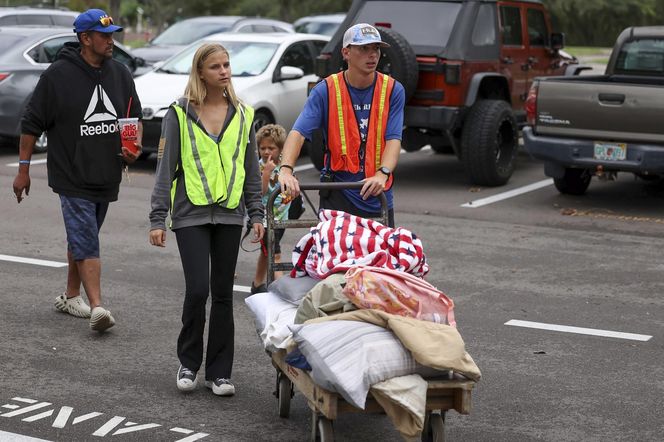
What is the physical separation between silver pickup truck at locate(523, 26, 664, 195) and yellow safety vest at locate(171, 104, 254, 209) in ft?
22.3

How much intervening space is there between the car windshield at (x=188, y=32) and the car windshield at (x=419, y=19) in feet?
35.5

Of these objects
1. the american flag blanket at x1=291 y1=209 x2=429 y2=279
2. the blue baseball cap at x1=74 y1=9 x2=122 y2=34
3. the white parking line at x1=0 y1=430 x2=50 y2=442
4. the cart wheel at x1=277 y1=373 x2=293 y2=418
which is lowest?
the white parking line at x1=0 y1=430 x2=50 y2=442

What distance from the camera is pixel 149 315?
7.91 m

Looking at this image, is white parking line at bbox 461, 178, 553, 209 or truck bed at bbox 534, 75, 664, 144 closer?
truck bed at bbox 534, 75, 664, 144

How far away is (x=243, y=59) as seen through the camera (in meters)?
16.1

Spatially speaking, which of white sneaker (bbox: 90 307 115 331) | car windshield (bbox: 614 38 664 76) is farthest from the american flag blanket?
car windshield (bbox: 614 38 664 76)

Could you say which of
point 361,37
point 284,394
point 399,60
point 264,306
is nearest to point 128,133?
point 361,37

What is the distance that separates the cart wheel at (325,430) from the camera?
5.07 meters

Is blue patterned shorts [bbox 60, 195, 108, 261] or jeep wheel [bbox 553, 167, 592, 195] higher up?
blue patterned shorts [bbox 60, 195, 108, 261]

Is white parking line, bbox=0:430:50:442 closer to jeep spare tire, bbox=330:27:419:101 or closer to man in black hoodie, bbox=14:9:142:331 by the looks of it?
man in black hoodie, bbox=14:9:142:331

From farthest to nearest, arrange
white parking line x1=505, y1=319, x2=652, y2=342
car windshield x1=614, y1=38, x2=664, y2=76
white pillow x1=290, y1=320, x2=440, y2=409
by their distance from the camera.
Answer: car windshield x1=614, y1=38, x2=664, y2=76 → white parking line x1=505, y1=319, x2=652, y2=342 → white pillow x1=290, y1=320, x2=440, y2=409

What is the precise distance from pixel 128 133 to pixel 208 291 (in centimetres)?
171

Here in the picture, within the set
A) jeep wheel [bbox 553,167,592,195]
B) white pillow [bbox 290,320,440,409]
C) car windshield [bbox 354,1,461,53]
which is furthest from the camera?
car windshield [bbox 354,1,461,53]

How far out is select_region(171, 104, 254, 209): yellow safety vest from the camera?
6.02 meters
